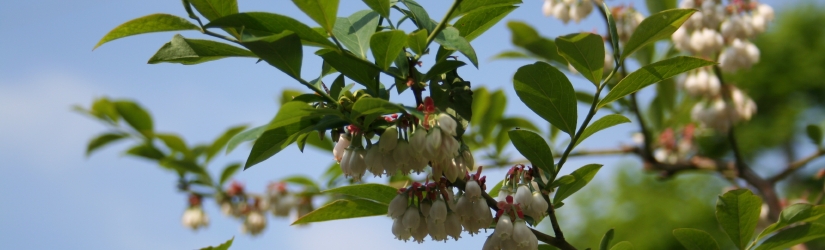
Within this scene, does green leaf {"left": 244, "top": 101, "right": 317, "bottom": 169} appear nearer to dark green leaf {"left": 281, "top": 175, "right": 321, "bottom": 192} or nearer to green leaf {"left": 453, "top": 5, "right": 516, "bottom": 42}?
green leaf {"left": 453, "top": 5, "right": 516, "bottom": 42}

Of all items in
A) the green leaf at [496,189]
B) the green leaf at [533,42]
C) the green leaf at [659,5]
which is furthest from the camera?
the green leaf at [659,5]

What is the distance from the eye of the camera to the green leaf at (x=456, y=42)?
77cm

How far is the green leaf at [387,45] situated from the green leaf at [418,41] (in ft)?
0.08

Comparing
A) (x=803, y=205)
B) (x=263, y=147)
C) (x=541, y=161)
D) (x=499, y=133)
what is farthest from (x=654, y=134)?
(x=263, y=147)

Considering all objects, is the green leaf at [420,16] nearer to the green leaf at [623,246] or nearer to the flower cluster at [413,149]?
the flower cluster at [413,149]

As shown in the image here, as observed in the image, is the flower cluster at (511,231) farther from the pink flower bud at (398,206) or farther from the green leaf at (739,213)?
the green leaf at (739,213)

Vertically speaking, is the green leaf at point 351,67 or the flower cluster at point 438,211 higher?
the green leaf at point 351,67

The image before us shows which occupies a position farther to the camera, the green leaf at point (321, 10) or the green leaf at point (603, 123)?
the green leaf at point (603, 123)

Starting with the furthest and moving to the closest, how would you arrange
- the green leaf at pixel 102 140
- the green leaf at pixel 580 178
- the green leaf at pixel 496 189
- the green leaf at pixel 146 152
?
the green leaf at pixel 102 140 → the green leaf at pixel 146 152 → the green leaf at pixel 496 189 → the green leaf at pixel 580 178

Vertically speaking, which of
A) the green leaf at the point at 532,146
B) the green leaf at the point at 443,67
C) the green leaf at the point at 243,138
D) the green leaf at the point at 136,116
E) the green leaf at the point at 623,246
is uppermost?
the green leaf at the point at 443,67

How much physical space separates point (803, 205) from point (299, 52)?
0.71 metres

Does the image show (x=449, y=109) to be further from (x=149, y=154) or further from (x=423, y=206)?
(x=149, y=154)

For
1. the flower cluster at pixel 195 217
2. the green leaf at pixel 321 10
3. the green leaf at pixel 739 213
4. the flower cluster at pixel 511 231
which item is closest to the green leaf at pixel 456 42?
the green leaf at pixel 321 10

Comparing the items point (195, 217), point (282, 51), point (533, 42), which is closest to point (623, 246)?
point (282, 51)
